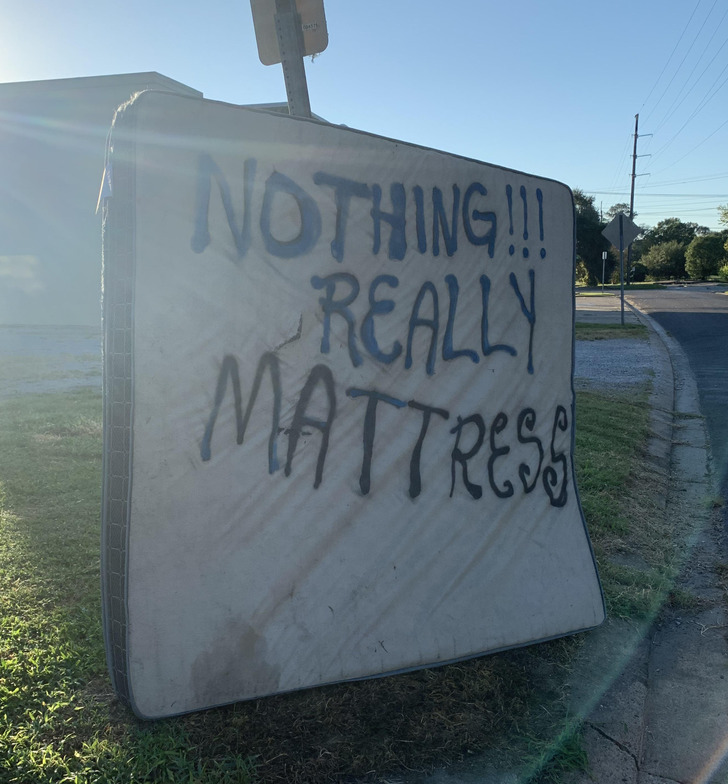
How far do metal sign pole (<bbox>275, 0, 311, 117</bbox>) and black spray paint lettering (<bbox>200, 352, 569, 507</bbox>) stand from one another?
5.54 feet

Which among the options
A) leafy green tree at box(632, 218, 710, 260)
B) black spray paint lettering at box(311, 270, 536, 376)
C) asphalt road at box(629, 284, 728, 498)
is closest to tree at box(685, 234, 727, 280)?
leafy green tree at box(632, 218, 710, 260)

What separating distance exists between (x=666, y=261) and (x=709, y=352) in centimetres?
6308

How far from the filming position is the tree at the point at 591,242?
6306 centimetres

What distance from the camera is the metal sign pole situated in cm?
359

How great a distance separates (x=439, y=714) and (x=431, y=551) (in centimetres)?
61

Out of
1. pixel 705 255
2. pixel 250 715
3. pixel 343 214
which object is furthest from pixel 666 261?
pixel 250 715

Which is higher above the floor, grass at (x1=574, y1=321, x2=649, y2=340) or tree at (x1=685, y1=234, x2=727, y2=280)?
tree at (x1=685, y1=234, x2=727, y2=280)

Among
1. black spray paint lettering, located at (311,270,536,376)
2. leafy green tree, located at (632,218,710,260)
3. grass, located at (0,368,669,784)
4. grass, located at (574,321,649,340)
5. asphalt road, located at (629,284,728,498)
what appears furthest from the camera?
leafy green tree, located at (632,218,710,260)

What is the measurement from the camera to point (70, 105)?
16.2 metres

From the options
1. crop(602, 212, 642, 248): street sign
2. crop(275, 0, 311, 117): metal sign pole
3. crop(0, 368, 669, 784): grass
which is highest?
crop(602, 212, 642, 248): street sign

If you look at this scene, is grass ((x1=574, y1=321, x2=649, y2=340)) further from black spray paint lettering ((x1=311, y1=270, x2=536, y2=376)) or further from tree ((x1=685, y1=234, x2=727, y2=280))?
tree ((x1=685, y1=234, x2=727, y2=280))

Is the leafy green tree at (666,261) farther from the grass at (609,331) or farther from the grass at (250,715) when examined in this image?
the grass at (250,715)

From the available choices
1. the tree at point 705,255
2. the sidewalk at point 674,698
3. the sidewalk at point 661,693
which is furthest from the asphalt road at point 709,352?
the tree at point 705,255

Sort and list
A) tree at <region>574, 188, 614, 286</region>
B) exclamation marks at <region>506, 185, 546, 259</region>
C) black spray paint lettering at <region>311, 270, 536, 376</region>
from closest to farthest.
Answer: black spray paint lettering at <region>311, 270, 536, 376</region> < exclamation marks at <region>506, 185, 546, 259</region> < tree at <region>574, 188, 614, 286</region>
